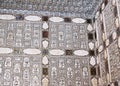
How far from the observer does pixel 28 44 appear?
3.43 meters

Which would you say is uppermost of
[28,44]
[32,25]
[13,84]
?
[32,25]

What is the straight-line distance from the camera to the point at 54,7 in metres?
3.53

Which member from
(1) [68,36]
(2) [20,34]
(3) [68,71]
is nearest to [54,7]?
(1) [68,36]

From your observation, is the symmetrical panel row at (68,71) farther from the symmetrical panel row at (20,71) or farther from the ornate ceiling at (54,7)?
the ornate ceiling at (54,7)

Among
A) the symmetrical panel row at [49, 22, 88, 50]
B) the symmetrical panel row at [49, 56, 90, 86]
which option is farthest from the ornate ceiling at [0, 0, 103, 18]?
the symmetrical panel row at [49, 56, 90, 86]

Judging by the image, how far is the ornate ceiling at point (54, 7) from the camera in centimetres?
341

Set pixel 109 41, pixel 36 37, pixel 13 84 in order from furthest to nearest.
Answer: pixel 36 37
pixel 13 84
pixel 109 41

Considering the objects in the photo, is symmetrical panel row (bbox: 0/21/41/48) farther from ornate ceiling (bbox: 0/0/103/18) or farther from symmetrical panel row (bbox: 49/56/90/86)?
symmetrical panel row (bbox: 49/56/90/86)

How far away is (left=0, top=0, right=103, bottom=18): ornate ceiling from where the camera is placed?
3.41 metres

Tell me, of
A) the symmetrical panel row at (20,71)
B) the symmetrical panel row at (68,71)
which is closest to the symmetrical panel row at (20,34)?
the symmetrical panel row at (20,71)

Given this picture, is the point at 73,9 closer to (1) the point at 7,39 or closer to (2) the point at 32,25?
(2) the point at 32,25

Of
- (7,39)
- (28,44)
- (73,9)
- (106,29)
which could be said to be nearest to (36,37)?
(28,44)

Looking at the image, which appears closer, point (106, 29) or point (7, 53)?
point (106, 29)

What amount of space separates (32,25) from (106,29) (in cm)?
100
